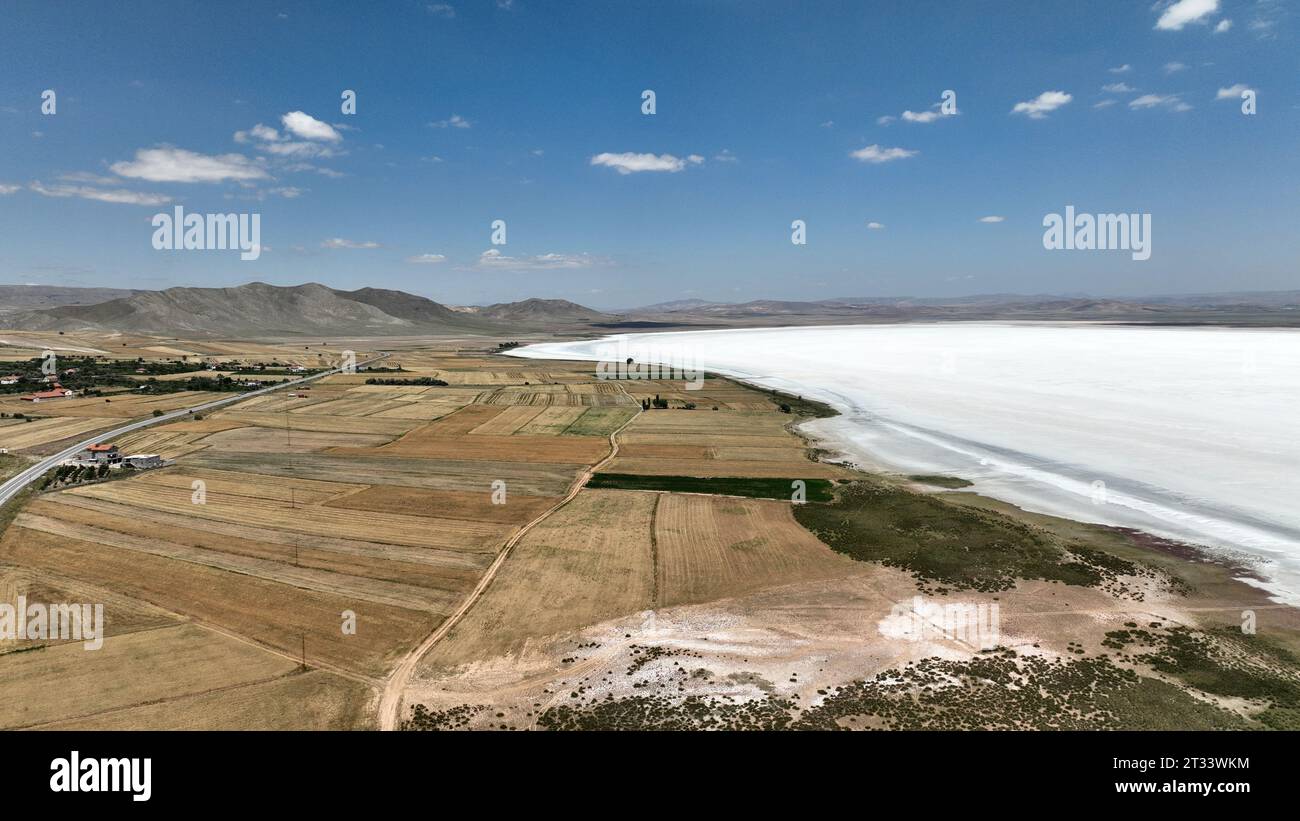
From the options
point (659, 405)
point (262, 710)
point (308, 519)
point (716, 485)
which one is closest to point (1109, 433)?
point (716, 485)

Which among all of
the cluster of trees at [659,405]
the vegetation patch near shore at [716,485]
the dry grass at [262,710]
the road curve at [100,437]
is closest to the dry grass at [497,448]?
the vegetation patch near shore at [716,485]

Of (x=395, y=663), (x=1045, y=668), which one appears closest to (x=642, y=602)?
(x=395, y=663)

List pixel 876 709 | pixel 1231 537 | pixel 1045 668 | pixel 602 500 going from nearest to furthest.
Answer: pixel 876 709 < pixel 1045 668 < pixel 1231 537 < pixel 602 500

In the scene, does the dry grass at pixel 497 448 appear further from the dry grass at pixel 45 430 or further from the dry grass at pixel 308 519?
the dry grass at pixel 45 430

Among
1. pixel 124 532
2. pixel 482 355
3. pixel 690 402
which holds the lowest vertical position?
pixel 124 532

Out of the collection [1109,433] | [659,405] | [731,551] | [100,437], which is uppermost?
[659,405]

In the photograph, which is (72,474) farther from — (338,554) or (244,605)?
(244,605)

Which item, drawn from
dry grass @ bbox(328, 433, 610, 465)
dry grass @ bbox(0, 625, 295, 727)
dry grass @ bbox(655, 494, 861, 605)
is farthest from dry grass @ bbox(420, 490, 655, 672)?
dry grass @ bbox(328, 433, 610, 465)
